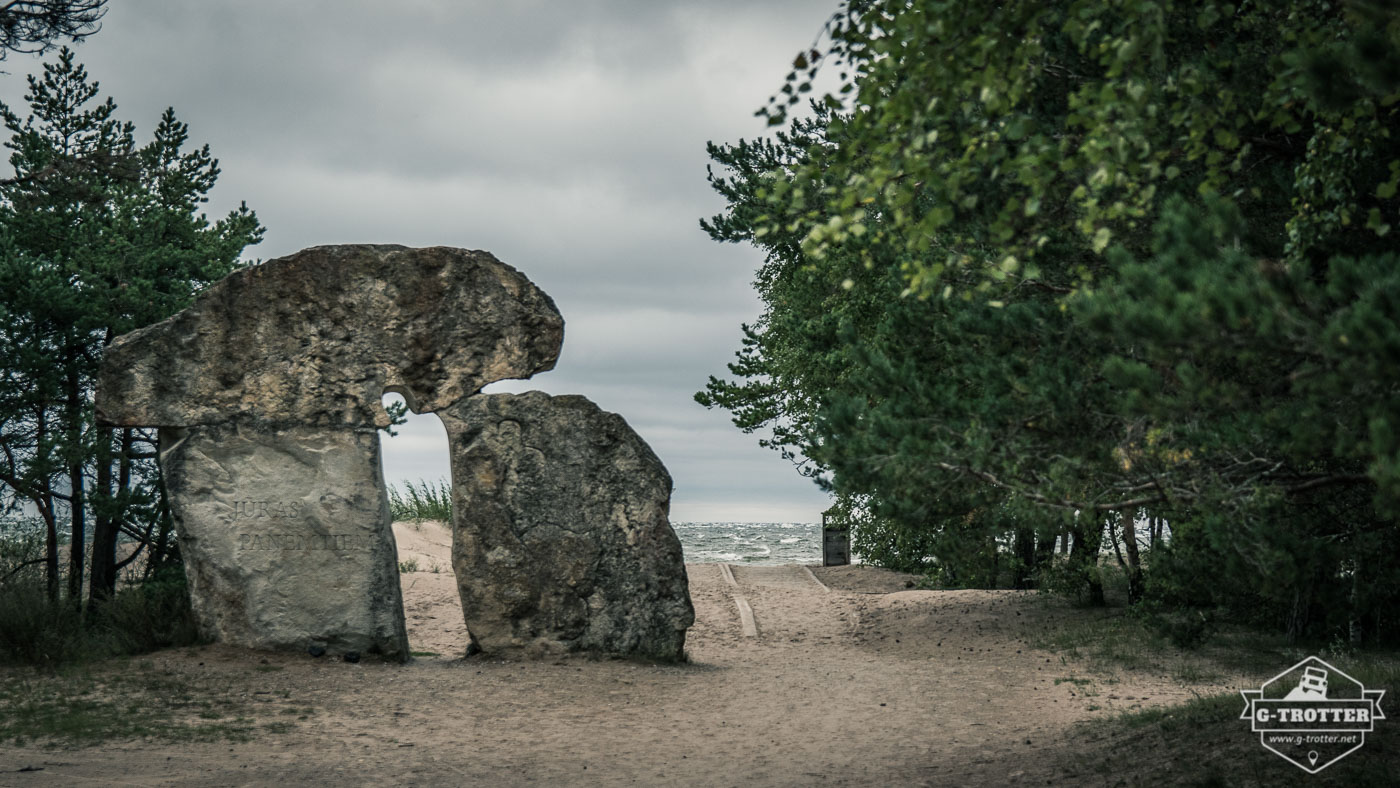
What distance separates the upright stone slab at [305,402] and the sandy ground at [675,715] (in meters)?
0.66

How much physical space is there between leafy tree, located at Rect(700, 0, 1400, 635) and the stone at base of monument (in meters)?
6.33

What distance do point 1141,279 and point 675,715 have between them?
6.73m

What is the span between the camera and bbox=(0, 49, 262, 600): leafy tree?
1340 centimetres

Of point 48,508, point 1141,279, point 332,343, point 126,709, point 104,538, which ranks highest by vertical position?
point 332,343

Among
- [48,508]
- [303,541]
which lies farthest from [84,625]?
[303,541]

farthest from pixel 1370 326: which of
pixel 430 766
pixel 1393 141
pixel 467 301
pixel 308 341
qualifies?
pixel 308 341

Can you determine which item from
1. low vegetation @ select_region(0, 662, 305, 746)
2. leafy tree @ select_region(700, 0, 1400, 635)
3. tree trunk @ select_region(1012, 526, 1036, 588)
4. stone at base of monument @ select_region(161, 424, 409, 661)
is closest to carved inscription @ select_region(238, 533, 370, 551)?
stone at base of monument @ select_region(161, 424, 409, 661)

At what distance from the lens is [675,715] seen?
32.0 ft

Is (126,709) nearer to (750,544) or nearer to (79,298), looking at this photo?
(79,298)

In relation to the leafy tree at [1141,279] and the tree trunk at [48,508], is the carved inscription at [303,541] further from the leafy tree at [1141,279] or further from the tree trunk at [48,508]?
the leafy tree at [1141,279]

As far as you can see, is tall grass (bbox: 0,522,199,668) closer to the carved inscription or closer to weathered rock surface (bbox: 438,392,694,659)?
the carved inscription

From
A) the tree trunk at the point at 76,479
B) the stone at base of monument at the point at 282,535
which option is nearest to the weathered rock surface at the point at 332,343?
the stone at base of monument at the point at 282,535

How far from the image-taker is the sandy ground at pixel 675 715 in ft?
25.0

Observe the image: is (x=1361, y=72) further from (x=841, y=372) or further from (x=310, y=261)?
(x=841, y=372)
